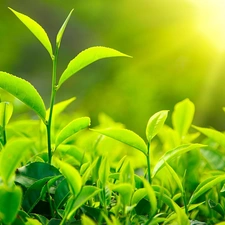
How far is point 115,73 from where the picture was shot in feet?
14.0

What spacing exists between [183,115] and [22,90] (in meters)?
0.44

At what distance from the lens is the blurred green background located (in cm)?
364

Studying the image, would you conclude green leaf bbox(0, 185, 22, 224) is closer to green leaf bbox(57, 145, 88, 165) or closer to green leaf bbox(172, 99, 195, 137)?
green leaf bbox(57, 145, 88, 165)

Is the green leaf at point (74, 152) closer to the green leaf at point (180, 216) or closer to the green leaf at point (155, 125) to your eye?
the green leaf at point (155, 125)

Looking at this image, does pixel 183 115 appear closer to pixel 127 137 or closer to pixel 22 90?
pixel 127 137

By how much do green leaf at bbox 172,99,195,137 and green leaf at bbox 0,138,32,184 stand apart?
53 centimetres

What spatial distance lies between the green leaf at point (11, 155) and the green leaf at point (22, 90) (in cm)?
17

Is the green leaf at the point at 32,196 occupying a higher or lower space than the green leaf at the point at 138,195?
lower

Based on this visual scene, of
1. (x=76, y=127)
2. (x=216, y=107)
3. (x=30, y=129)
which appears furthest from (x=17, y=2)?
(x=76, y=127)

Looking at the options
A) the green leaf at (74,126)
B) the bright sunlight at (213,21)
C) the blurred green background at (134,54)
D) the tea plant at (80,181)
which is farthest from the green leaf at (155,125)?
the bright sunlight at (213,21)

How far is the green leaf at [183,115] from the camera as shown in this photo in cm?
109

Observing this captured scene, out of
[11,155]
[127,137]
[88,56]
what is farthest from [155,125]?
[11,155]

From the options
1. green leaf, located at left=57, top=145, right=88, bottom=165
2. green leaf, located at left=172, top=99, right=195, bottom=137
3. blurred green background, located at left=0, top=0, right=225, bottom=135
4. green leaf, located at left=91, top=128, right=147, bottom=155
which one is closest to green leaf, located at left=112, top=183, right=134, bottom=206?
green leaf, located at left=91, top=128, right=147, bottom=155

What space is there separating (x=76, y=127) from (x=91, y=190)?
6.8 inches
